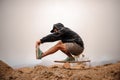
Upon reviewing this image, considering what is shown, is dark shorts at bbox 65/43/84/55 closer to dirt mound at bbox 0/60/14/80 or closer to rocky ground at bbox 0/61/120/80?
rocky ground at bbox 0/61/120/80

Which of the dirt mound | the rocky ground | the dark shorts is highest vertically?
the dark shorts

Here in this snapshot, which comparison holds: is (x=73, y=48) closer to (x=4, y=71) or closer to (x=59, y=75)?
(x=59, y=75)

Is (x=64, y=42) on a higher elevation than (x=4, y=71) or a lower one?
Result: higher

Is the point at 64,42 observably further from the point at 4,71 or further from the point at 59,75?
the point at 4,71

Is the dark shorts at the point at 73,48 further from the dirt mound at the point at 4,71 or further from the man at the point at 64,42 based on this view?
the dirt mound at the point at 4,71

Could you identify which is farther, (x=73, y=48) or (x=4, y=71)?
(x=73, y=48)

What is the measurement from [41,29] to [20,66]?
1.49 ft

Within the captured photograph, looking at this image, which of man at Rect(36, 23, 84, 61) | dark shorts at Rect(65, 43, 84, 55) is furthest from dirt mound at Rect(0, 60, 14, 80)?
dark shorts at Rect(65, 43, 84, 55)

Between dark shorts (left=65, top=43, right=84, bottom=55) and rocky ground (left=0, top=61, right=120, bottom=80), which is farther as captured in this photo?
dark shorts (left=65, top=43, right=84, bottom=55)

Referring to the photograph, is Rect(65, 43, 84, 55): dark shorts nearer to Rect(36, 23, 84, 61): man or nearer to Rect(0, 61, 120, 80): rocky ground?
Rect(36, 23, 84, 61): man

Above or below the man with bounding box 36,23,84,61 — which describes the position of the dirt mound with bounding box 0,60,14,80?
below

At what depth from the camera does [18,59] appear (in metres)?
2.38

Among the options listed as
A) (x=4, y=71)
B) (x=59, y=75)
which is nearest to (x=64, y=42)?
(x=59, y=75)

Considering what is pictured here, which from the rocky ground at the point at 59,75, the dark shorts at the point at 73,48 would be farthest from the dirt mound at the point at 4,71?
the dark shorts at the point at 73,48
